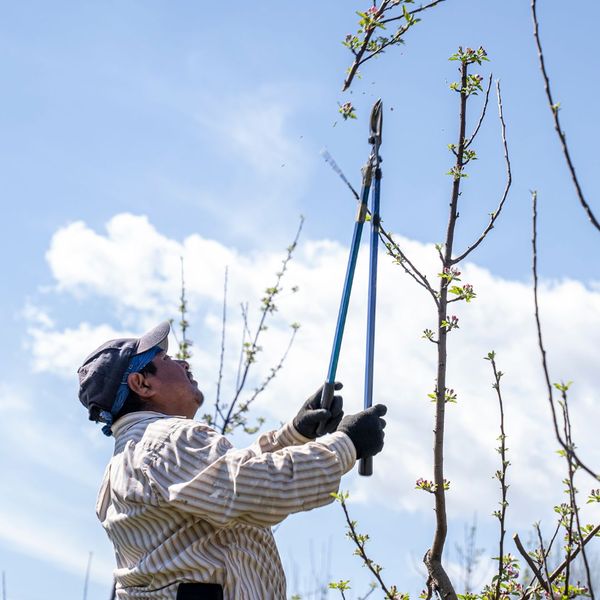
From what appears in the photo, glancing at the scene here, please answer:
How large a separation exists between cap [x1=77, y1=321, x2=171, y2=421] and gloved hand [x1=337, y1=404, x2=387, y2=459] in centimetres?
98

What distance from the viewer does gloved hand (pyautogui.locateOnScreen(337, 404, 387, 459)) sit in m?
3.29

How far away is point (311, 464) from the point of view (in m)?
3.15

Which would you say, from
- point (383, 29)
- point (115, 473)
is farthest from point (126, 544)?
point (383, 29)

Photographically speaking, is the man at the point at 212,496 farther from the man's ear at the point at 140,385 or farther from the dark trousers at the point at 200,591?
the man's ear at the point at 140,385

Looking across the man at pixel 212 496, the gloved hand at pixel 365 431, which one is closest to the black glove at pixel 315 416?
the man at pixel 212 496

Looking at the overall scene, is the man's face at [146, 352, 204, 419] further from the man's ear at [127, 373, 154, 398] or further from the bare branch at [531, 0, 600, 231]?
the bare branch at [531, 0, 600, 231]

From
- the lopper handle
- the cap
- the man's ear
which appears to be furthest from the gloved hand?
the cap

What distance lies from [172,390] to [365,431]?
914 millimetres

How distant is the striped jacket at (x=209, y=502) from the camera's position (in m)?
3.11

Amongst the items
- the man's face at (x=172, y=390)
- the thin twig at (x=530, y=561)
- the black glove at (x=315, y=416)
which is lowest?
the thin twig at (x=530, y=561)

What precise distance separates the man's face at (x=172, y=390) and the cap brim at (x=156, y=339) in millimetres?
54

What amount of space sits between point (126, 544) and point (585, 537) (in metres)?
1.60

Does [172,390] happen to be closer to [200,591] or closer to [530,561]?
[200,591]

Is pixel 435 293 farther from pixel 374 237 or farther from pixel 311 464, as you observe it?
pixel 311 464
